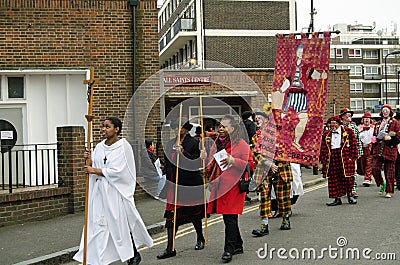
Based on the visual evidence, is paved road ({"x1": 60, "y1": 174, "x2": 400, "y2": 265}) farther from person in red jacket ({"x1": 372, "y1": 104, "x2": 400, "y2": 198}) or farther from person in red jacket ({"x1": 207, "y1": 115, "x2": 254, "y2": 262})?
person in red jacket ({"x1": 372, "y1": 104, "x2": 400, "y2": 198})

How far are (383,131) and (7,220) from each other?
8238 mm

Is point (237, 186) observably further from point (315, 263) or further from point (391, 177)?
point (391, 177)

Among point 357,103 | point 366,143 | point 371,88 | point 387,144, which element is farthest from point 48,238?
point 371,88

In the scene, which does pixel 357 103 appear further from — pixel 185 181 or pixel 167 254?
pixel 167 254

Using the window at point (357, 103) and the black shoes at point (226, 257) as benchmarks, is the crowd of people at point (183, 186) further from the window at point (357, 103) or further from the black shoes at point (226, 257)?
the window at point (357, 103)

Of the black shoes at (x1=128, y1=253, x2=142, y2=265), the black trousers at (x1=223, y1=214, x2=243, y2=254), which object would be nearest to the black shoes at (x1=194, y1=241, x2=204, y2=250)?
the black trousers at (x1=223, y1=214, x2=243, y2=254)

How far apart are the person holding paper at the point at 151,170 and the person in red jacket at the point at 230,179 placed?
18.4 ft

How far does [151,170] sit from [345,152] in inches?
170

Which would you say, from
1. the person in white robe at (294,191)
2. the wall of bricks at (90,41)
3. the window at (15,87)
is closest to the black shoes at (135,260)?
the person in white robe at (294,191)

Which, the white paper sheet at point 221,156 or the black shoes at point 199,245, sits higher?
the white paper sheet at point 221,156

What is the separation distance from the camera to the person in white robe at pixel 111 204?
25.8 ft

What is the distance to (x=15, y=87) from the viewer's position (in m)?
15.8

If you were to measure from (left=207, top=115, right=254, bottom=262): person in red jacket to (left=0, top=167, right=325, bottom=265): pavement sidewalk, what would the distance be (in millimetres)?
2269

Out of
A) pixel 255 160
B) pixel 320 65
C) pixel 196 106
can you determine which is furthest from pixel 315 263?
pixel 196 106
